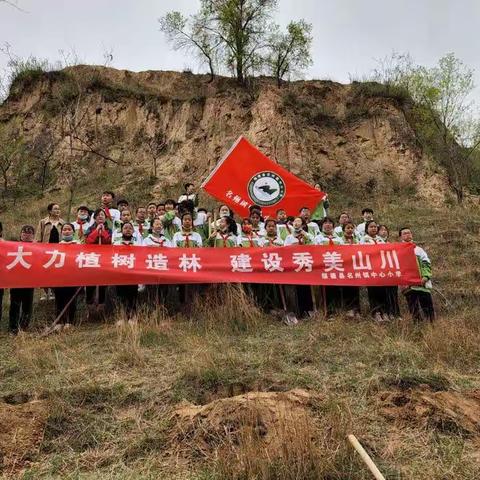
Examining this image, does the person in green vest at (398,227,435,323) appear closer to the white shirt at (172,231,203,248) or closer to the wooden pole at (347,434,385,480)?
the white shirt at (172,231,203,248)

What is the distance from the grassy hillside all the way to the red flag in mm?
3726

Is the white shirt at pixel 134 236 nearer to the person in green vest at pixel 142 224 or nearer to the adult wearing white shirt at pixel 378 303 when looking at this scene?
the person in green vest at pixel 142 224

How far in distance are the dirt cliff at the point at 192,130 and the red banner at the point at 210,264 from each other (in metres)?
10.8

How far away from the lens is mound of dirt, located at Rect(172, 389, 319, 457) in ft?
11.2

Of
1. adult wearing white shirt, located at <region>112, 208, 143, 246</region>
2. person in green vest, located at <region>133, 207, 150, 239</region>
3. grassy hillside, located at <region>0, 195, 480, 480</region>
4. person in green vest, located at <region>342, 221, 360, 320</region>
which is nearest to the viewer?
grassy hillside, located at <region>0, 195, 480, 480</region>

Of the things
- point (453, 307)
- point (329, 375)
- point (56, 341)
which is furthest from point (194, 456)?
point (453, 307)

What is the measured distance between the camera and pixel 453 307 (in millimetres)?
8289

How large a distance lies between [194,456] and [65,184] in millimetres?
17756

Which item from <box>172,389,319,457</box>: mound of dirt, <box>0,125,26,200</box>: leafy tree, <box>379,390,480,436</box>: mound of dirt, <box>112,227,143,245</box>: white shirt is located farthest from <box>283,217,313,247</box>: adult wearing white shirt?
<box>0,125,26,200</box>: leafy tree

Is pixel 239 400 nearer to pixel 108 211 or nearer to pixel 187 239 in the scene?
pixel 187 239

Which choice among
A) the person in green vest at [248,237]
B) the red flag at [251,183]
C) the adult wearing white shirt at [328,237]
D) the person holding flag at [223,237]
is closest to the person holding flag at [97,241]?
the person holding flag at [223,237]

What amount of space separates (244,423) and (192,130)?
17.9 m

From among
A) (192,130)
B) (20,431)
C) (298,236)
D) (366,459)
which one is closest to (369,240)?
(298,236)

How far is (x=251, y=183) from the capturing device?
34.8 feet
